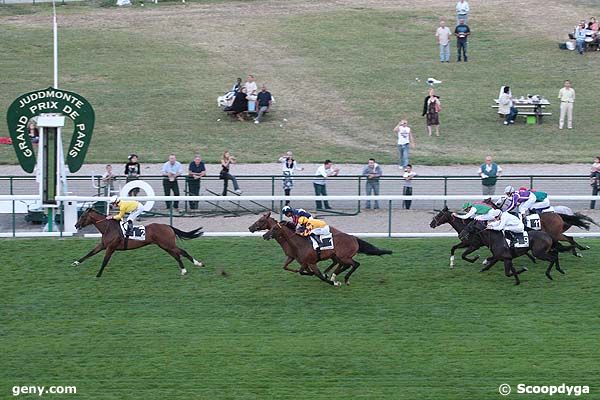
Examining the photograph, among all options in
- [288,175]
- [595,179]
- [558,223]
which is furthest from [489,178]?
[558,223]

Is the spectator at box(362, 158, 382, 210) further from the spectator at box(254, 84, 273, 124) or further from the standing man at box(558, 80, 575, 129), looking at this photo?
the standing man at box(558, 80, 575, 129)

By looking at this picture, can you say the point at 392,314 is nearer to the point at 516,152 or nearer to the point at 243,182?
the point at 243,182

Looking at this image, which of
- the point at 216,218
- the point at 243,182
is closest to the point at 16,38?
the point at 243,182

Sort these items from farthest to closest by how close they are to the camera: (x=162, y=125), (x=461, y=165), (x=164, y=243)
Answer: (x=162, y=125)
(x=461, y=165)
(x=164, y=243)

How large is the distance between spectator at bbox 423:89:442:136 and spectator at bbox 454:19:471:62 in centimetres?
552

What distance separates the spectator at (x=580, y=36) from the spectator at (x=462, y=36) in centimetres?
344

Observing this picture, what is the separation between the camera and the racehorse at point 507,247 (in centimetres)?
1727

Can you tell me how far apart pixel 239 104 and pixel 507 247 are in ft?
49.0

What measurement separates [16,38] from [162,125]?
9.08 meters

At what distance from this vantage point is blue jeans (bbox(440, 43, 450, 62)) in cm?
3547

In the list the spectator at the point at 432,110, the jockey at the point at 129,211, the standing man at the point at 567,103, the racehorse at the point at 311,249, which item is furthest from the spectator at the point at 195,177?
the standing man at the point at 567,103

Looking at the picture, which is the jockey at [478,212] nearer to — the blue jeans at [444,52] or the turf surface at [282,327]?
the turf surface at [282,327]

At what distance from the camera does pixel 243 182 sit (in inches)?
941

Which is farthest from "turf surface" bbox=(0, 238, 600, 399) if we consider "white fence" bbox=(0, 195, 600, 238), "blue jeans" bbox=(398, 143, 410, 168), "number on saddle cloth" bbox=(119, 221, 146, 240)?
"blue jeans" bbox=(398, 143, 410, 168)
